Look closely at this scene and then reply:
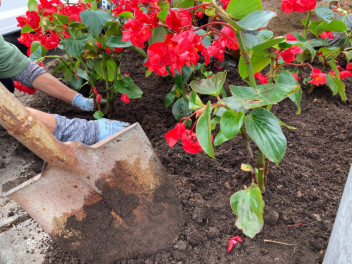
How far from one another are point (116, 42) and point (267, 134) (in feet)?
2.49

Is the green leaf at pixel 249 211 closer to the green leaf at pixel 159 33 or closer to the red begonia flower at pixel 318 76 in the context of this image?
the red begonia flower at pixel 318 76

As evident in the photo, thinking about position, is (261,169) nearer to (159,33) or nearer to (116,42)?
(159,33)

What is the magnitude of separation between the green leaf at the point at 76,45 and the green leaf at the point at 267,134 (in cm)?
82

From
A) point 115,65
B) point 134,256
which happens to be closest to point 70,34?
point 115,65

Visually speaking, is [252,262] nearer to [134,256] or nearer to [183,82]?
[134,256]

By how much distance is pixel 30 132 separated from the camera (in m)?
0.92

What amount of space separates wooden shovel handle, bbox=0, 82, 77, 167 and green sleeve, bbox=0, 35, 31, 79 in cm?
86

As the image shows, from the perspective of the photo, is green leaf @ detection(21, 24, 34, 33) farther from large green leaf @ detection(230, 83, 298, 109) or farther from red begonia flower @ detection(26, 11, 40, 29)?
large green leaf @ detection(230, 83, 298, 109)

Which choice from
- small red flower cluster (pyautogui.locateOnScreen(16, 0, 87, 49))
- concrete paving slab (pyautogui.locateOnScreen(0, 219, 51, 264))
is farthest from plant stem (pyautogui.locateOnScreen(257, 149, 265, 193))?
small red flower cluster (pyautogui.locateOnScreen(16, 0, 87, 49))

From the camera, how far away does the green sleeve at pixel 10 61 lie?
160cm

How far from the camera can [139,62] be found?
2234 millimetres

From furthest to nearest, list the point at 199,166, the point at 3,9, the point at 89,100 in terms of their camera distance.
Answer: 1. the point at 3,9
2. the point at 89,100
3. the point at 199,166

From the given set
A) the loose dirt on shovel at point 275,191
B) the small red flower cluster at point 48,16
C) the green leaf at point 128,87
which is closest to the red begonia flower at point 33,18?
the small red flower cluster at point 48,16

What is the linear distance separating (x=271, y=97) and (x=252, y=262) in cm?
53
